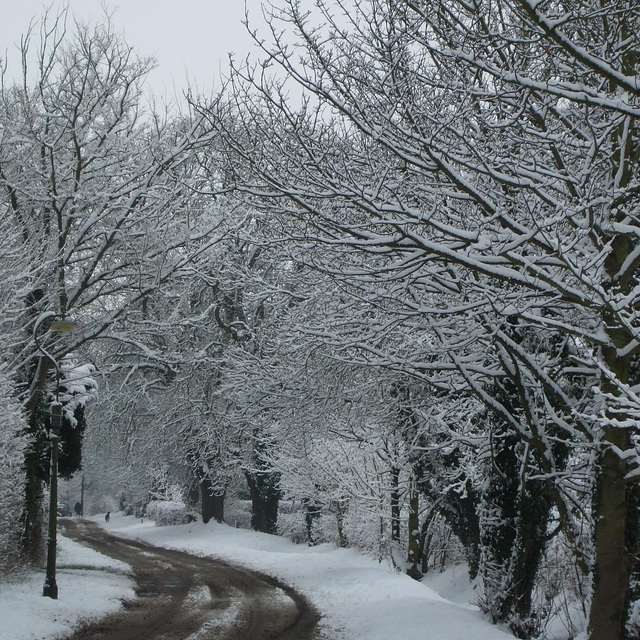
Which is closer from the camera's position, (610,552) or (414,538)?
(610,552)

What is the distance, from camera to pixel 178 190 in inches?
692

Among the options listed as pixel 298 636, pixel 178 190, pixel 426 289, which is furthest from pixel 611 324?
→ pixel 178 190

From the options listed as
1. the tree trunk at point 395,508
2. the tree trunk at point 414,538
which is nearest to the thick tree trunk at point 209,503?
the tree trunk at point 395,508

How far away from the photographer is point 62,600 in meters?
13.4

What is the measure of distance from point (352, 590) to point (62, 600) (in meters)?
6.06

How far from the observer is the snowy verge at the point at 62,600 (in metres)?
10.8

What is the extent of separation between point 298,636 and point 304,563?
363 inches

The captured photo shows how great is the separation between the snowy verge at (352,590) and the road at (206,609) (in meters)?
0.56

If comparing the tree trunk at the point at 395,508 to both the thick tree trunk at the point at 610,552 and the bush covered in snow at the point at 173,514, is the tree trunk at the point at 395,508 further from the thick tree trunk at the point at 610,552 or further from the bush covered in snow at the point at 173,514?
the bush covered in snow at the point at 173,514

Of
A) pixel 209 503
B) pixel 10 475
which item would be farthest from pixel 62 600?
pixel 209 503

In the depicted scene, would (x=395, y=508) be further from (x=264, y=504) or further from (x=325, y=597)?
(x=264, y=504)

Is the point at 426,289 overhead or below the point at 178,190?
below

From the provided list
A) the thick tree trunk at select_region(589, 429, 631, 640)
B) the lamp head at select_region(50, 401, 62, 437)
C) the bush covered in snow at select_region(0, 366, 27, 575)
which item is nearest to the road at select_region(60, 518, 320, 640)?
the bush covered in snow at select_region(0, 366, 27, 575)

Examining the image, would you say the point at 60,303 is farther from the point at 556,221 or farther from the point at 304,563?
the point at 556,221
